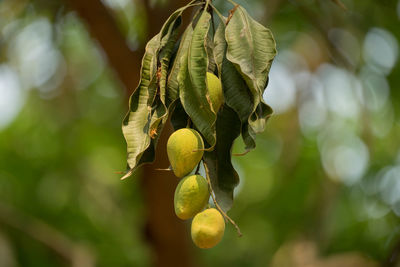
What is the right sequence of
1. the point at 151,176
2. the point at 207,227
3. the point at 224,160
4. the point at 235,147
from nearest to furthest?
1. the point at 207,227
2. the point at 224,160
3. the point at 151,176
4. the point at 235,147

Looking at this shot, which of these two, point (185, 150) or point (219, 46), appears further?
point (219, 46)

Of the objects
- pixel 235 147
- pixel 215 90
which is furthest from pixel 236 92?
pixel 235 147

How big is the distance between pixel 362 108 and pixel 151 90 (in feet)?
9.21

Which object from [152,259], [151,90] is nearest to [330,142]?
[152,259]

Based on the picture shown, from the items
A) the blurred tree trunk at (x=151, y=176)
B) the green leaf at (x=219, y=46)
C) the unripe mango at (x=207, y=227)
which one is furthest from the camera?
the blurred tree trunk at (x=151, y=176)

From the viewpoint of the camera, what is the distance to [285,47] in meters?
5.02

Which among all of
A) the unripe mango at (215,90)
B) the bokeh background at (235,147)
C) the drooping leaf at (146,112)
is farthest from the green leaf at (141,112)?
the bokeh background at (235,147)

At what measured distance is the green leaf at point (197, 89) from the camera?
99 centimetres

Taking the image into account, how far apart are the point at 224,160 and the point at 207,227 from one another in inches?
6.1

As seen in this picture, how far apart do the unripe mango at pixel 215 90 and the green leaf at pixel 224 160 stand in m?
0.07

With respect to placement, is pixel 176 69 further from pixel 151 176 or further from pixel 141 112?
pixel 151 176

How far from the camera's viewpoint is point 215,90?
1007mm

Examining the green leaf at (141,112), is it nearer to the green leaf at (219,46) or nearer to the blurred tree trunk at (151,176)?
the green leaf at (219,46)

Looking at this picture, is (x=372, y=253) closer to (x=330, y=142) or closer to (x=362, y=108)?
(x=330, y=142)
